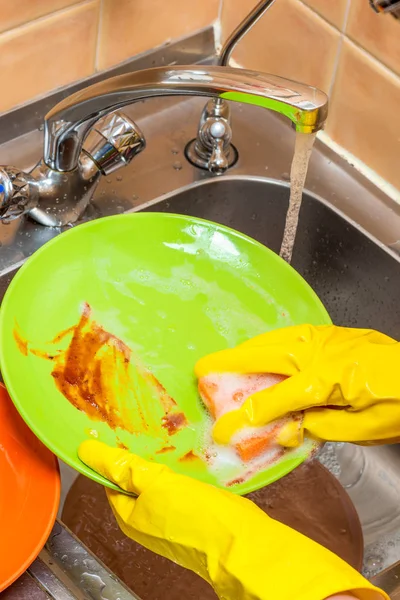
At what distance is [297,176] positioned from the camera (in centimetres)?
80

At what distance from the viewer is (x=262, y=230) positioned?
103cm

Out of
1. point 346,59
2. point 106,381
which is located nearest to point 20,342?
point 106,381

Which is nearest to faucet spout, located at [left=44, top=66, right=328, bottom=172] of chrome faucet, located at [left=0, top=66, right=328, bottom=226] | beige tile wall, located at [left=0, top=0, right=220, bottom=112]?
chrome faucet, located at [left=0, top=66, right=328, bottom=226]

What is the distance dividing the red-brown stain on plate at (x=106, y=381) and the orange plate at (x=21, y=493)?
6cm

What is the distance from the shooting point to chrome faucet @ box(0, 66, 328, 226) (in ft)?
2.23

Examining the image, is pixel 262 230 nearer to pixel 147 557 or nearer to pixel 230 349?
pixel 230 349

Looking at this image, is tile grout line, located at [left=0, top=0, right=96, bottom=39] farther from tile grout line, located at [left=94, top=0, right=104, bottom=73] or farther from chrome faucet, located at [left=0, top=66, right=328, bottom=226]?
chrome faucet, located at [left=0, top=66, right=328, bottom=226]

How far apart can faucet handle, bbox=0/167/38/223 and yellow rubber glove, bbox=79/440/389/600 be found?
0.27 m

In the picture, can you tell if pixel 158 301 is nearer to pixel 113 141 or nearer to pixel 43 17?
pixel 113 141

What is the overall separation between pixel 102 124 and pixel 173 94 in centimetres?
14

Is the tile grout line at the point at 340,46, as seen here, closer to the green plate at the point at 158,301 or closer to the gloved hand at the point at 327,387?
the green plate at the point at 158,301

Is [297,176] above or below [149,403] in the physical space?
above

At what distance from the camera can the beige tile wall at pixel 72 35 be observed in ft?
2.88

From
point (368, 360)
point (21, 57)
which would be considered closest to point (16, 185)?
point (21, 57)
